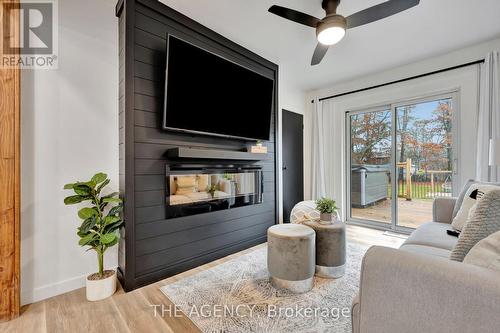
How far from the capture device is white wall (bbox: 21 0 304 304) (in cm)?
174

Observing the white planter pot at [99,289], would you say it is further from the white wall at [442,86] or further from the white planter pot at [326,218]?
the white wall at [442,86]

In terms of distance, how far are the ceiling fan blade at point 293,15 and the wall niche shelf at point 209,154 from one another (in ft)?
4.41

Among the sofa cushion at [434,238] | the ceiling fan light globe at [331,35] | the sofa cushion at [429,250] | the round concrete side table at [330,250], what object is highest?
the ceiling fan light globe at [331,35]

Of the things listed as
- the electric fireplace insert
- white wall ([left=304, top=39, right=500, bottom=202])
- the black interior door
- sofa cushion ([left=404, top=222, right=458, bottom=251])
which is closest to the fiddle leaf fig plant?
the electric fireplace insert

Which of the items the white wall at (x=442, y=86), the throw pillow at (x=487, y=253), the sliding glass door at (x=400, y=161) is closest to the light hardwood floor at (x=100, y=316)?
the throw pillow at (x=487, y=253)

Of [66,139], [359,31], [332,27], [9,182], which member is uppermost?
[359,31]

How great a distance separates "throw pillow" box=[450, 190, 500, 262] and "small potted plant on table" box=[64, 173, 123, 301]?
2090mm

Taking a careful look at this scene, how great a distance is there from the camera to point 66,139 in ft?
6.18

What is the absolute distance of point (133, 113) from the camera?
6.44 feet

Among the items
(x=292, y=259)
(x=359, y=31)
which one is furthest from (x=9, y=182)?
(x=359, y=31)

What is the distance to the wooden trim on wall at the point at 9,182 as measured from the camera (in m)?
1.54

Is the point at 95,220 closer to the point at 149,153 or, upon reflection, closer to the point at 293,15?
the point at 149,153

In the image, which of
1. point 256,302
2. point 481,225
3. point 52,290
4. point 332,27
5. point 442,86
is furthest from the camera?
point 442,86

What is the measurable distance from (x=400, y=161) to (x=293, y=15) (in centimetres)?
284
